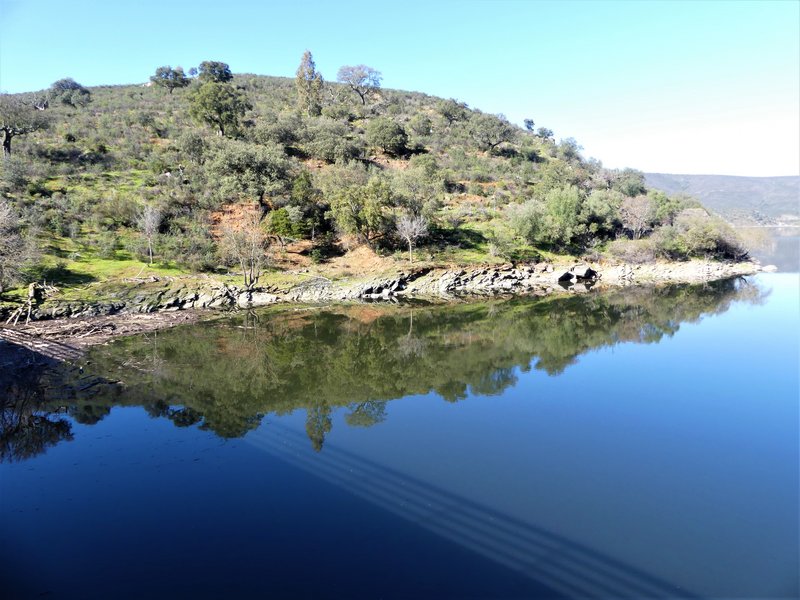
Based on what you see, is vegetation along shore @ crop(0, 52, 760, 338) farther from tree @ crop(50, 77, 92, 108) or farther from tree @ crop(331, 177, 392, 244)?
tree @ crop(50, 77, 92, 108)

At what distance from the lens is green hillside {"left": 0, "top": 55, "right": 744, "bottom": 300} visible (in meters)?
36.4

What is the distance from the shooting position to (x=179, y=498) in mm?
10695

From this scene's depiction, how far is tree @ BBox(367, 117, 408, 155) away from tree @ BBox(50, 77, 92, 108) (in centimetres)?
5205

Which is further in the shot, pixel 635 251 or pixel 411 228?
pixel 635 251

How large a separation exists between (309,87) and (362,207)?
51.1 meters

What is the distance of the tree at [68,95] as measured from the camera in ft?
263

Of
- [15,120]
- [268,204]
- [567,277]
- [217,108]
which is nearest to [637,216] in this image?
[567,277]

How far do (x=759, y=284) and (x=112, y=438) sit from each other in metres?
51.2

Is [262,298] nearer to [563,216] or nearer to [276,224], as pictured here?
Answer: [276,224]

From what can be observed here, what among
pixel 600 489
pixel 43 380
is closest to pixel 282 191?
pixel 43 380

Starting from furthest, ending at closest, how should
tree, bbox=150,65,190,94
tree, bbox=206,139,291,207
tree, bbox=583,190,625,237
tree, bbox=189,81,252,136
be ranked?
1. tree, bbox=150,65,190,94
2. tree, bbox=189,81,252,136
3. tree, bbox=583,190,625,237
4. tree, bbox=206,139,291,207

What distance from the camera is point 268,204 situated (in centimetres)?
4684

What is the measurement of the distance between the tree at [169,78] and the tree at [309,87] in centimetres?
2979

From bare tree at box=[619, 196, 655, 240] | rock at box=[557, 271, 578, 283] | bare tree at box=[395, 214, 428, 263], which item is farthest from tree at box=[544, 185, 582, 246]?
bare tree at box=[395, 214, 428, 263]
